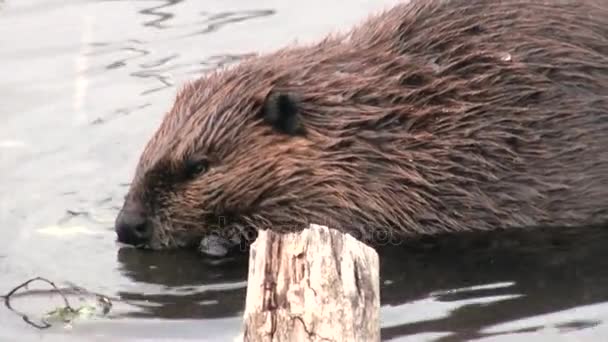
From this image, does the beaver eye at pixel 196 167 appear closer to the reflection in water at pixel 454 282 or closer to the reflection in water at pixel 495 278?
the reflection in water at pixel 454 282

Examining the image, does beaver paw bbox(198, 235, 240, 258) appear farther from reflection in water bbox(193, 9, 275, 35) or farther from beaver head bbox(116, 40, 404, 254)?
reflection in water bbox(193, 9, 275, 35)

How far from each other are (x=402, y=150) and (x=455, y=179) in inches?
9.9

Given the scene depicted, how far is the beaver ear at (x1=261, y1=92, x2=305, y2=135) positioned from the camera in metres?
7.14

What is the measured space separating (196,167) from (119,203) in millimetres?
789

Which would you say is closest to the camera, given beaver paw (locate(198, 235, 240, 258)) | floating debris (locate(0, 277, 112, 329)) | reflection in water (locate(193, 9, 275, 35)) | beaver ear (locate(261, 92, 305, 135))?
floating debris (locate(0, 277, 112, 329))

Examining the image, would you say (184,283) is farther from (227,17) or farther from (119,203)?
(227,17)

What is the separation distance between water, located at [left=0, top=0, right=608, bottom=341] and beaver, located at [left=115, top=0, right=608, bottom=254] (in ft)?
0.57

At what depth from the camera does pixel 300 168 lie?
284 inches

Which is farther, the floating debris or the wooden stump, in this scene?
the floating debris

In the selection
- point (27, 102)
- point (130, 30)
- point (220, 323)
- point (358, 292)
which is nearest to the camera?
point (358, 292)

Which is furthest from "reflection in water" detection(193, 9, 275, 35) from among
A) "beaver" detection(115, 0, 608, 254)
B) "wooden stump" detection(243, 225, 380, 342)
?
"wooden stump" detection(243, 225, 380, 342)

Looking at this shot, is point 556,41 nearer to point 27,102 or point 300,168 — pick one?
point 300,168

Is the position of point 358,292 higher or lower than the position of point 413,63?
lower

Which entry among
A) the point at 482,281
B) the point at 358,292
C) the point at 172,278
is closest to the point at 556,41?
the point at 482,281
